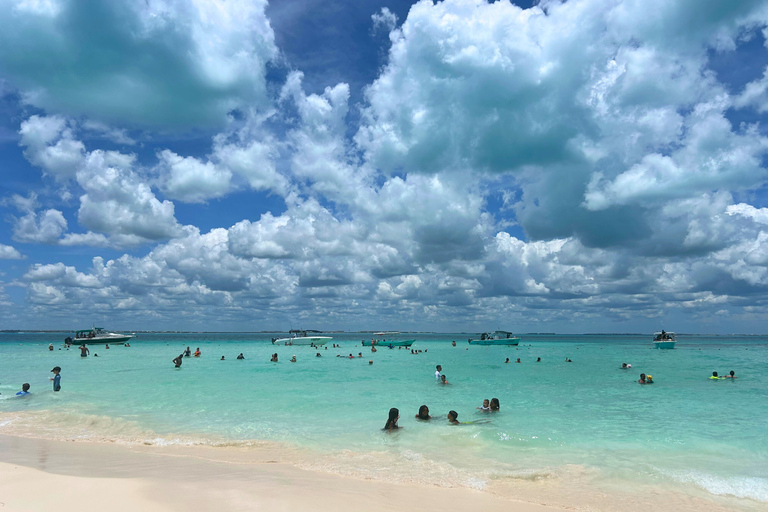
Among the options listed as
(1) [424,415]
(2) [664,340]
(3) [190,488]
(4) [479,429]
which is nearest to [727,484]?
(4) [479,429]

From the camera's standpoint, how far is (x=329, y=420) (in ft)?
57.6

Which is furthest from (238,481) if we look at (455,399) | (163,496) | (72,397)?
(72,397)

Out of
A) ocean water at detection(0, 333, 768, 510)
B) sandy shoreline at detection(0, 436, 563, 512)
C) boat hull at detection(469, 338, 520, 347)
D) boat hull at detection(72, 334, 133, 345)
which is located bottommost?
boat hull at detection(469, 338, 520, 347)

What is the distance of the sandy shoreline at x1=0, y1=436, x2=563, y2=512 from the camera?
24.9 feet

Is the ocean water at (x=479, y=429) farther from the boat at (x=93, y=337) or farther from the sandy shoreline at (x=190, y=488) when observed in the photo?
the boat at (x=93, y=337)

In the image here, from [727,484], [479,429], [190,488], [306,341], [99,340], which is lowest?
[306,341]

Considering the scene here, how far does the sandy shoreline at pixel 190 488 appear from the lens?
7.59 m

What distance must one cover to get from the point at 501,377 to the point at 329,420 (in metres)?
22.4

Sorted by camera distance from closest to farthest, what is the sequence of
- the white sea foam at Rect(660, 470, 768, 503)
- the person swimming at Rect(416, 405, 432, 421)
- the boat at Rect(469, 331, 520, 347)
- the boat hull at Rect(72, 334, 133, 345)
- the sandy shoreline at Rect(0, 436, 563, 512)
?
the sandy shoreline at Rect(0, 436, 563, 512) < the white sea foam at Rect(660, 470, 768, 503) < the person swimming at Rect(416, 405, 432, 421) < the boat hull at Rect(72, 334, 133, 345) < the boat at Rect(469, 331, 520, 347)

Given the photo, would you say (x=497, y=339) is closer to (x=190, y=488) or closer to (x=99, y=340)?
(x=99, y=340)

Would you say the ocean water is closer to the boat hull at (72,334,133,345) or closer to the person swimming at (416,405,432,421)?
the person swimming at (416,405,432,421)

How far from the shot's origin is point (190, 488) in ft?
28.4

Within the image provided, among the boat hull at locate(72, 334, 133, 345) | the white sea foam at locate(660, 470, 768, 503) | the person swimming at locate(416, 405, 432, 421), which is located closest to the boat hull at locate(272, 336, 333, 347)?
the boat hull at locate(72, 334, 133, 345)

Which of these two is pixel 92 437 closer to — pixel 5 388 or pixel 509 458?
pixel 509 458
